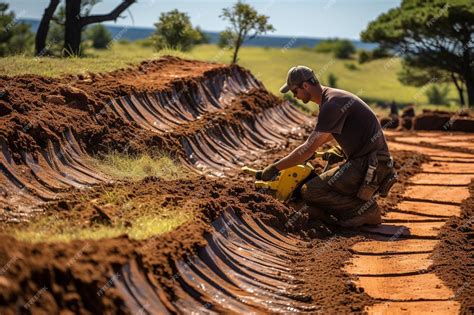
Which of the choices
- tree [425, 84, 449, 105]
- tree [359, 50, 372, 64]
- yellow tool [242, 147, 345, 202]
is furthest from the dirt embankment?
tree [425, 84, 449, 105]

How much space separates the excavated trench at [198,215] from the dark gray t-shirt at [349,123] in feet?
3.12

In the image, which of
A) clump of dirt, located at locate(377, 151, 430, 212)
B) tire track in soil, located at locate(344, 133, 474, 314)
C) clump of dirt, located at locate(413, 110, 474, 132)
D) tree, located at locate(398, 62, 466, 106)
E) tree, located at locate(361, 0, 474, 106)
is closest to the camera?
tire track in soil, located at locate(344, 133, 474, 314)

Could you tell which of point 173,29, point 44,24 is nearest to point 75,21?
point 44,24

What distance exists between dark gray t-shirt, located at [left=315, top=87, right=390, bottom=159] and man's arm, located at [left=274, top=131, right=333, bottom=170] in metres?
0.10

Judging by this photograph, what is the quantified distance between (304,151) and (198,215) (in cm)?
166

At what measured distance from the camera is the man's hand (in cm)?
773

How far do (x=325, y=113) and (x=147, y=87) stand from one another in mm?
4108

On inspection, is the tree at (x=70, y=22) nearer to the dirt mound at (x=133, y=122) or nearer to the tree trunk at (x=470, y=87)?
the dirt mound at (x=133, y=122)

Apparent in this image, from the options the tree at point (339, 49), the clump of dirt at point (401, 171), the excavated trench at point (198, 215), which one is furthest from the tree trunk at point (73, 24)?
the tree at point (339, 49)

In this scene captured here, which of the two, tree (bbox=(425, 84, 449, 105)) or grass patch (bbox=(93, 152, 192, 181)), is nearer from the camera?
grass patch (bbox=(93, 152, 192, 181))

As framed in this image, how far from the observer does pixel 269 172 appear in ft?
25.5

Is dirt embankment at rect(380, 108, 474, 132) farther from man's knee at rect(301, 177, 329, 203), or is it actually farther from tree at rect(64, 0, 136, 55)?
man's knee at rect(301, 177, 329, 203)

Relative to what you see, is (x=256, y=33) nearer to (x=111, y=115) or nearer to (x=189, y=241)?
(x=111, y=115)

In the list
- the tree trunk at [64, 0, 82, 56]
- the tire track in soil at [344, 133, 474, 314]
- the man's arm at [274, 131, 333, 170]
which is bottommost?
the tire track in soil at [344, 133, 474, 314]
